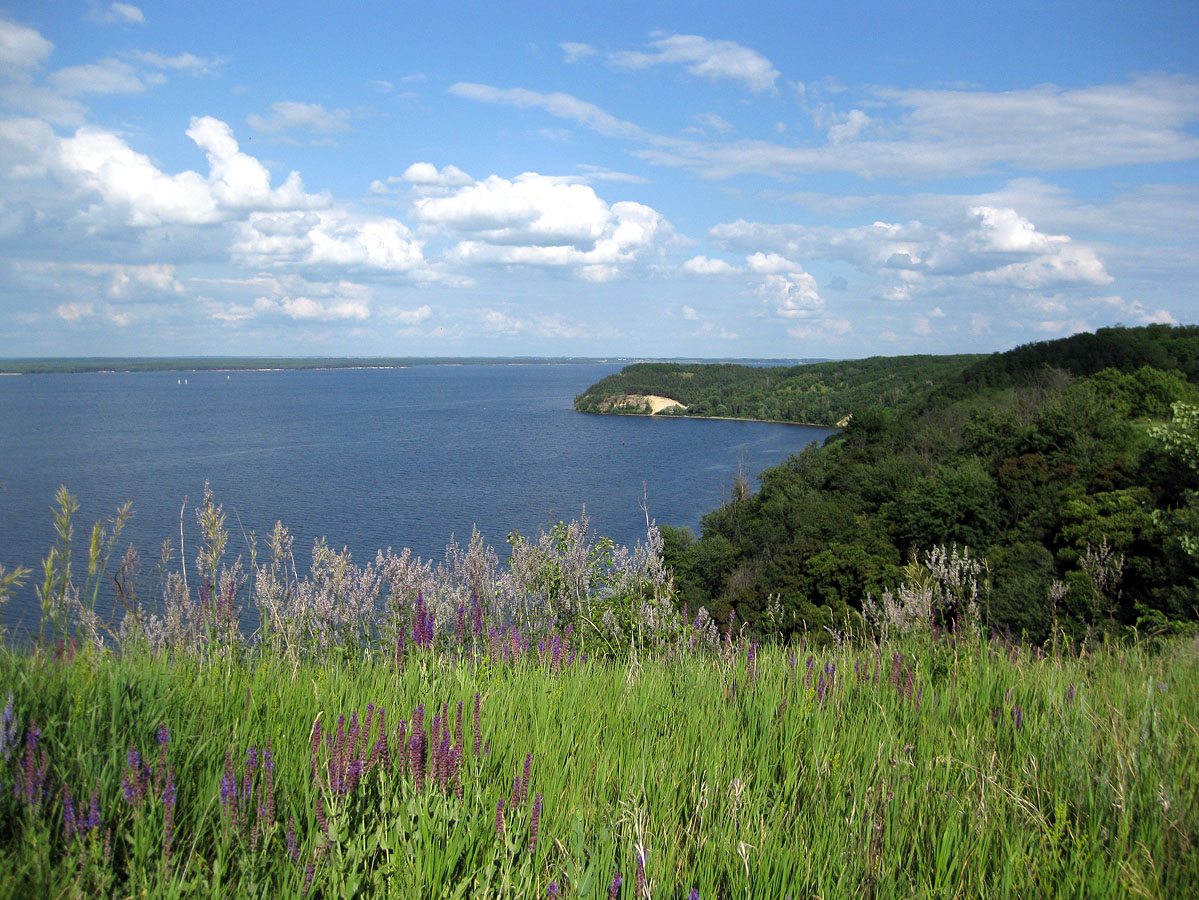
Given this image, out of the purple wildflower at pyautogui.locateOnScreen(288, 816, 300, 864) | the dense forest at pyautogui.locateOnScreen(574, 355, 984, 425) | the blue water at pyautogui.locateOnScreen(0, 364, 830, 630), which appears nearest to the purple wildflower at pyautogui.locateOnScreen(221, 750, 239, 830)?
the purple wildflower at pyautogui.locateOnScreen(288, 816, 300, 864)

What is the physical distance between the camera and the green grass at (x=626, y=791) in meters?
1.87

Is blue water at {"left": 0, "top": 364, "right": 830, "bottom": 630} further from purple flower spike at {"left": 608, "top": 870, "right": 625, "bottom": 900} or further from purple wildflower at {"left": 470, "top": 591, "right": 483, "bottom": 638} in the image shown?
purple flower spike at {"left": 608, "top": 870, "right": 625, "bottom": 900}

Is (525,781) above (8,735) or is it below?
below

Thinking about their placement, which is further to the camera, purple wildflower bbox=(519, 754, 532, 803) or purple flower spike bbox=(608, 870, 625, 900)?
purple wildflower bbox=(519, 754, 532, 803)

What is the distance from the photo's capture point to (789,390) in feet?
567

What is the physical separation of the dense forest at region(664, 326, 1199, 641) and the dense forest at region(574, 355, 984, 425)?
8341 cm

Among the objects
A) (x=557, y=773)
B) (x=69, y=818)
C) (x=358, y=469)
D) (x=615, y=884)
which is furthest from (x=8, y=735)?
(x=358, y=469)

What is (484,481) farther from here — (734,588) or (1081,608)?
(1081,608)

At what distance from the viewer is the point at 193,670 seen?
2.99 meters

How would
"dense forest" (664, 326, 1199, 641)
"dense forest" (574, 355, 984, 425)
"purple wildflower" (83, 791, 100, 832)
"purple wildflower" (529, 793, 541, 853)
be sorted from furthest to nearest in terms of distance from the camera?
"dense forest" (574, 355, 984, 425), "dense forest" (664, 326, 1199, 641), "purple wildflower" (529, 793, 541, 853), "purple wildflower" (83, 791, 100, 832)

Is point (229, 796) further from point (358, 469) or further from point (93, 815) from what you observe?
point (358, 469)

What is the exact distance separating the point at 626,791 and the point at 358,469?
6995cm

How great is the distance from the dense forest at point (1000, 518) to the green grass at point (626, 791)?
8.24 ft

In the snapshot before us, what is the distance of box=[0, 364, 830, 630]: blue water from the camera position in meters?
43.5
